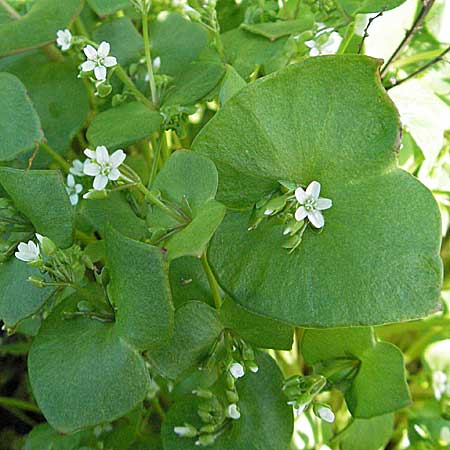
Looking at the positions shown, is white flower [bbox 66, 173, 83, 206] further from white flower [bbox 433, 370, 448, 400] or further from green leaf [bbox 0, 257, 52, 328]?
white flower [bbox 433, 370, 448, 400]

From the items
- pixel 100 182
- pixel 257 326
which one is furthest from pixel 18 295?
pixel 257 326

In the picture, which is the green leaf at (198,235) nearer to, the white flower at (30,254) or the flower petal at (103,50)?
the white flower at (30,254)

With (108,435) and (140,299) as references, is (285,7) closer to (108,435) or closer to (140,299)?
(140,299)

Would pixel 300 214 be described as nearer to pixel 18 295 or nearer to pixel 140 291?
pixel 140 291

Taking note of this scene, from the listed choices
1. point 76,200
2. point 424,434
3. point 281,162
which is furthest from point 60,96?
point 424,434

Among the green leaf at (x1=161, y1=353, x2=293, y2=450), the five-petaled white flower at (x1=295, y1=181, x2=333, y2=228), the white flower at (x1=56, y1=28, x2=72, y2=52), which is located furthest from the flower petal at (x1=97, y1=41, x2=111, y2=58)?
the green leaf at (x1=161, y1=353, x2=293, y2=450)

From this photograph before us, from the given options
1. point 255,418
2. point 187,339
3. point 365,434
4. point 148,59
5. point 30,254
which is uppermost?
point 148,59

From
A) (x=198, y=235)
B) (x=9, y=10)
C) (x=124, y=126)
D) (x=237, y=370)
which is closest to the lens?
(x=198, y=235)
